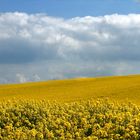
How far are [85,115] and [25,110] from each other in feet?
9.52

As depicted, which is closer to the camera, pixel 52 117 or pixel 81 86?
pixel 52 117

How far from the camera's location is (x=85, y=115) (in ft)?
63.5

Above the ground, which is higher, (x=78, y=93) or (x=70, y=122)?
(x=78, y=93)

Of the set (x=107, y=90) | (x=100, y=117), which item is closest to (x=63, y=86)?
(x=107, y=90)

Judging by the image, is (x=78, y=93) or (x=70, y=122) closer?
(x=70, y=122)

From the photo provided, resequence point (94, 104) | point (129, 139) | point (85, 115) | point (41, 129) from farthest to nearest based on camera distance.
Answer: point (94, 104) → point (85, 115) → point (41, 129) → point (129, 139)

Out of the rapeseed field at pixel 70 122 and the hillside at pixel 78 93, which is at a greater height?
the hillside at pixel 78 93

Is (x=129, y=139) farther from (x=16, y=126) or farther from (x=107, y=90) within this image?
(x=107, y=90)

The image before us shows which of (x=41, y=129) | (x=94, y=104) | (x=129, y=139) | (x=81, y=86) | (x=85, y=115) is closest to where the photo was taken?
(x=129, y=139)

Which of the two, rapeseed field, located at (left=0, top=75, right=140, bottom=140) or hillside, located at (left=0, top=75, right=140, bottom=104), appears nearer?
rapeseed field, located at (left=0, top=75, right=140, bottom=140)

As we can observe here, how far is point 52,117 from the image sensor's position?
64.3 ft

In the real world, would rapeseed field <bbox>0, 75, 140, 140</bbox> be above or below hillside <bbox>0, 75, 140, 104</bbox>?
below

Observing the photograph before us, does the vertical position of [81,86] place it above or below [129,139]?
above

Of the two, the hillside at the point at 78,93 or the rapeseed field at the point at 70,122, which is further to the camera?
the hillside at the point at 78,93
